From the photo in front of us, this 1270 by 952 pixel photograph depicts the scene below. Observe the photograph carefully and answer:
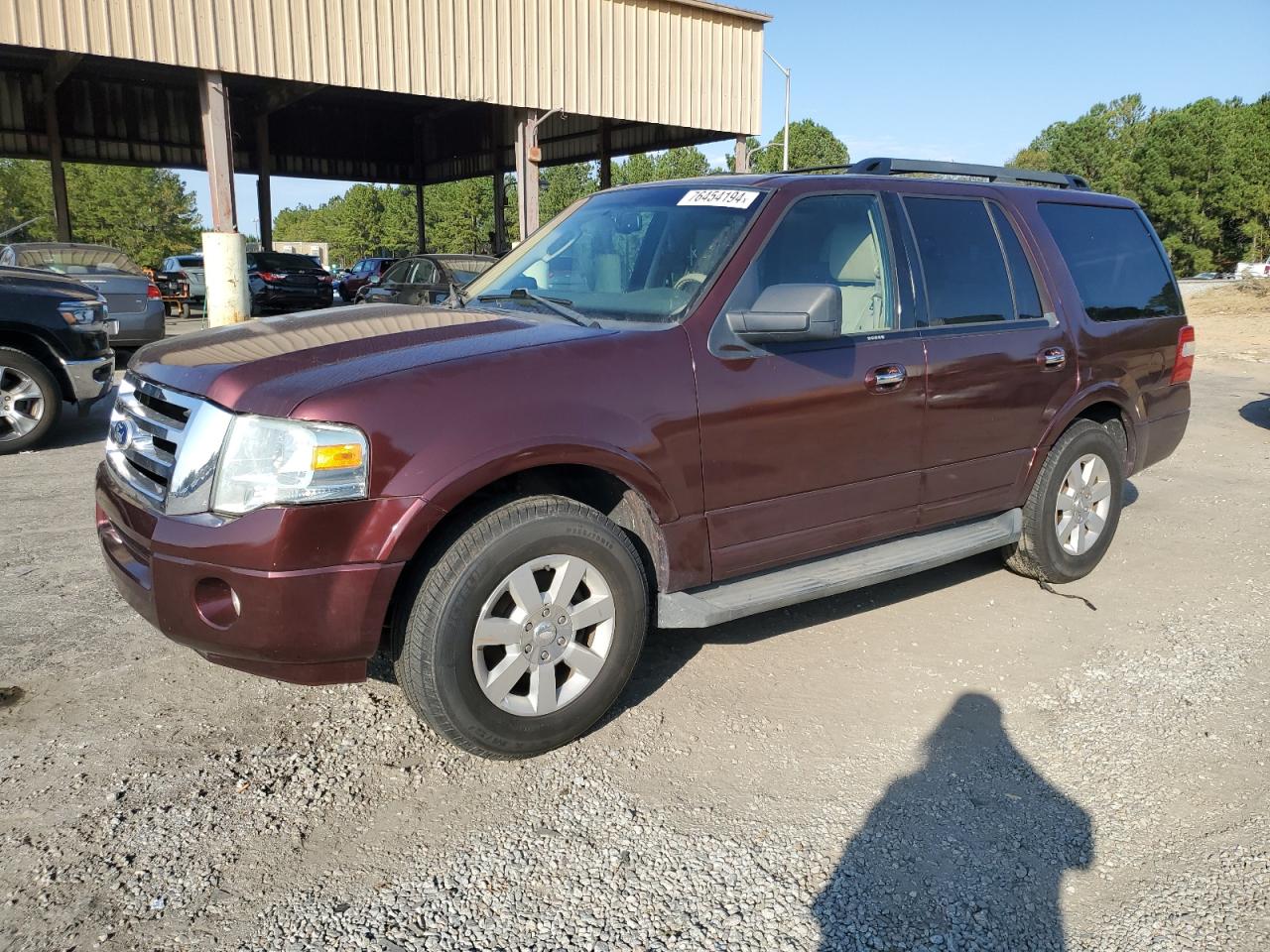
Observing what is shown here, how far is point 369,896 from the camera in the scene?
2.51 metres

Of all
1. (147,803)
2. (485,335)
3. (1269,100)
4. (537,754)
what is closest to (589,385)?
(485,335)

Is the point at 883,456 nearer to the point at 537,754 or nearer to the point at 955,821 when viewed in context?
the point at 955,821

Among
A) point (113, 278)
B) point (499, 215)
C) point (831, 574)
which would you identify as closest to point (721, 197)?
point (831, 574)

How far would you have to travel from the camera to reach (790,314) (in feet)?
11.0

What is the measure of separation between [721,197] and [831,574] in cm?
158

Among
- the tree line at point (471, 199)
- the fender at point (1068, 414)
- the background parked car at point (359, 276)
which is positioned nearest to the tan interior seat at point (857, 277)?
the fender at point (1068, 414)

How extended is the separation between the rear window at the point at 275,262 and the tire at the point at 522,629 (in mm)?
20883

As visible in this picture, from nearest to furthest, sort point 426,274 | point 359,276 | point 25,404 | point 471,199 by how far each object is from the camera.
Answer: point 25,404 → point 426,274 → point 359,276 → point 471,199

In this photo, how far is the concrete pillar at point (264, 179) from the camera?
26188 mm

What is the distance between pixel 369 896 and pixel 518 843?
0.44 m

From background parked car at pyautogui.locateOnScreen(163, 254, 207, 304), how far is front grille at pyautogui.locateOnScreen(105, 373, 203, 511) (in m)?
24.5

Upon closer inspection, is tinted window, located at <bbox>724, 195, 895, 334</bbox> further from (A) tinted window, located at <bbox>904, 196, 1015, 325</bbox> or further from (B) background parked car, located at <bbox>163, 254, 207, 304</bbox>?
(B) background parked car, located at <bbox>163, 254, 207, 304</bbox>

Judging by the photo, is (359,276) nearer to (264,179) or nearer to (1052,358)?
(264,179)

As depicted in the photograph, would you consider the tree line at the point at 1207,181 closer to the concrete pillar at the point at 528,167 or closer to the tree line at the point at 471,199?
the tree line at the point at 471,199
